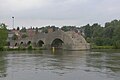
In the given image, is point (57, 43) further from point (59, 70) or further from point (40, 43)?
point (59, 70)

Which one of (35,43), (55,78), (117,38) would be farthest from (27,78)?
(117,38)

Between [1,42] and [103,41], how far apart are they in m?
61.4

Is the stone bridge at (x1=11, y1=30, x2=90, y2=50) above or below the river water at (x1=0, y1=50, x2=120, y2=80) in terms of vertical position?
above

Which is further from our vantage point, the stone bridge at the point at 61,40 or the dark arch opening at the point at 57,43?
the dark arch opening at the point at 57,43

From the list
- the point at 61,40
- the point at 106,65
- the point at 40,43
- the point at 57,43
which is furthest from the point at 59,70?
the point at 40,43

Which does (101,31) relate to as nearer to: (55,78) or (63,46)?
(63,46)

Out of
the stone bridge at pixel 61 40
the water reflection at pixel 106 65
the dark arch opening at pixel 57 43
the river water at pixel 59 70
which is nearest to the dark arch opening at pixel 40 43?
the stone bridge at pixel 61 40

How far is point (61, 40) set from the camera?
122 m

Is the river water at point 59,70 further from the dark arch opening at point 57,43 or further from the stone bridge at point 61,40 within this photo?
the dark arch opening at point 57,43

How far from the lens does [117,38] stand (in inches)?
5310

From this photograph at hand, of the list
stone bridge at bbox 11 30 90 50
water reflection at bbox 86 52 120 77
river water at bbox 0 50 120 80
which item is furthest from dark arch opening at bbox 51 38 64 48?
river water at bbox 0 50 120 80

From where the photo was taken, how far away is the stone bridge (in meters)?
115

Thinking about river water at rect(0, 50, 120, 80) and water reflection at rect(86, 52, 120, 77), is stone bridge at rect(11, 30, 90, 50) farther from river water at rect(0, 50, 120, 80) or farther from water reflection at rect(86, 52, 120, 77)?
river water at rect(0, 50, 120, 80)

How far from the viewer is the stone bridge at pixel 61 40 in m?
115
